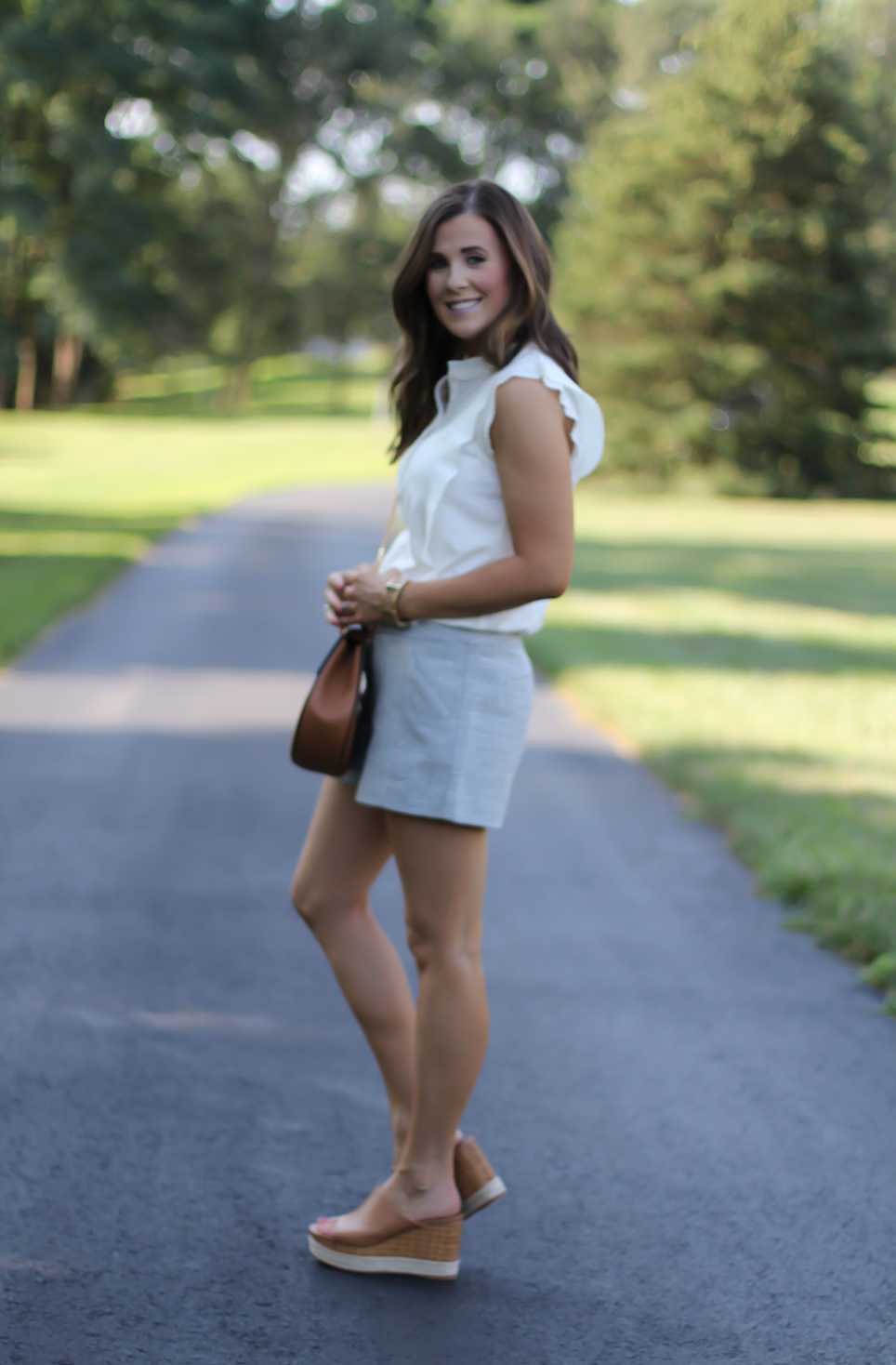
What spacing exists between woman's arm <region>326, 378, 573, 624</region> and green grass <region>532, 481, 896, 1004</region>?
237 centimetres

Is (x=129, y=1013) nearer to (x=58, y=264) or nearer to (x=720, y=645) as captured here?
(x=720, y=645)

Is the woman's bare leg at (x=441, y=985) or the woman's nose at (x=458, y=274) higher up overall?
the woman's nose at (x=458, y=274)

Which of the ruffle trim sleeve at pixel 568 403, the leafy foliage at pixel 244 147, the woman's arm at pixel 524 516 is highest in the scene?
the leafy foliage at pixel 244 147

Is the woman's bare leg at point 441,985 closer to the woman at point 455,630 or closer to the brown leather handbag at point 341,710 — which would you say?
the woman at point 455,630

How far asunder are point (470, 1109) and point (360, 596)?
60.5 inches

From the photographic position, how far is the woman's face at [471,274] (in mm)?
2525

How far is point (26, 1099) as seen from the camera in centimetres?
327

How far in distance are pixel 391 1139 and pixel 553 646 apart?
827cm

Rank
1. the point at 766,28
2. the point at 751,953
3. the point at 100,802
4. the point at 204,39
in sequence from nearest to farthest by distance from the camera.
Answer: the point at 751,953 → the point at 100,802 → the point at 766,28 → the point at 204,39

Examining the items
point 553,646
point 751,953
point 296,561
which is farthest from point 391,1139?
point 296,561

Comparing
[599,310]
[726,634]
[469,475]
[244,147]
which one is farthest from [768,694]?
[244,147]

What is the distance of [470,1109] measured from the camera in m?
3.43

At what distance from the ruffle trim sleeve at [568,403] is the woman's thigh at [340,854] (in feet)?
2.56

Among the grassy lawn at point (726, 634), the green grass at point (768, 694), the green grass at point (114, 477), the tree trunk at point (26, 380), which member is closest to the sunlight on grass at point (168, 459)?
the green grass at point (114, 477)
